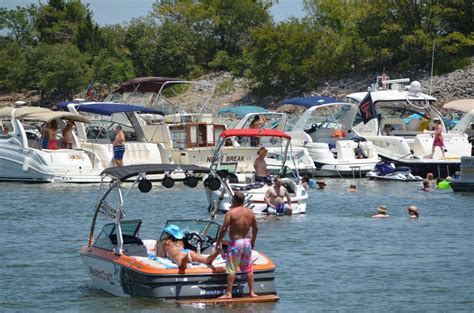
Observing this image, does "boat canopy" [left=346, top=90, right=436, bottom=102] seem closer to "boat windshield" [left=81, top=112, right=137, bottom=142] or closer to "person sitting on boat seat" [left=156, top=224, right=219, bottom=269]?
"boat windshield" [left=81, top=112, right=137, bottom=142]

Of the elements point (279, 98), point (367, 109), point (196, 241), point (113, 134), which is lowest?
point (196, 241)

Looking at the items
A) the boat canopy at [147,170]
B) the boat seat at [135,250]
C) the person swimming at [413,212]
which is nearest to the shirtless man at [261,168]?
the person swimming at [413,212]

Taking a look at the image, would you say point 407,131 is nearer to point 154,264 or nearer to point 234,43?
point 154,264

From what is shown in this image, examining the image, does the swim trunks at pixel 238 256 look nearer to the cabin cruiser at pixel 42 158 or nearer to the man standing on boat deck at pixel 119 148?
the cabin cruiser at pixel 42 158

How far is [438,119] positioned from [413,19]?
28.0 meters

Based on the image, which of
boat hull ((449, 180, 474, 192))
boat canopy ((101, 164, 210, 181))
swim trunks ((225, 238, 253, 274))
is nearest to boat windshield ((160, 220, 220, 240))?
boat canopy ((101, 164, 210, 181))

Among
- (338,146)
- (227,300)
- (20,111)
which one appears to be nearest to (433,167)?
(338,146)

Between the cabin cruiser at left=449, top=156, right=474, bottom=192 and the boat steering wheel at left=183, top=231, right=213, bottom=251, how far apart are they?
16.8 metres

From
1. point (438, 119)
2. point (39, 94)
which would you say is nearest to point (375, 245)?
point (438, 119)

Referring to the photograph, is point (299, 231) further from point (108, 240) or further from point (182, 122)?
point (182, 122)

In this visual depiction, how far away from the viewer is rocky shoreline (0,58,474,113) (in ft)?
219

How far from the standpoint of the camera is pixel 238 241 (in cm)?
1798

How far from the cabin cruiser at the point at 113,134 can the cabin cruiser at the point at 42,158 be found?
53cm

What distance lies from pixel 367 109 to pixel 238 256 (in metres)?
26.9
